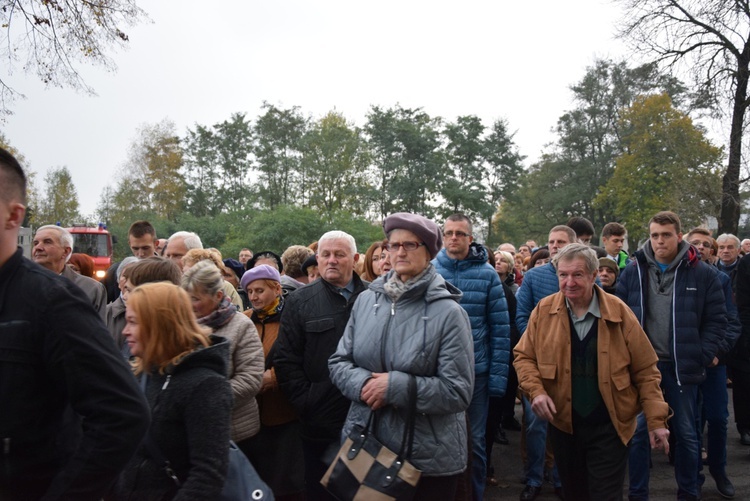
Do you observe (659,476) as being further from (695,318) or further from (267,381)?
(267,381)

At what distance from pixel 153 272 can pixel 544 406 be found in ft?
8.32

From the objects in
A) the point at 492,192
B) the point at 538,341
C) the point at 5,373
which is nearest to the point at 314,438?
the point at 538,341

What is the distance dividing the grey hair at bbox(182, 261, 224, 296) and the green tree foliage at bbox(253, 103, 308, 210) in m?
46.0

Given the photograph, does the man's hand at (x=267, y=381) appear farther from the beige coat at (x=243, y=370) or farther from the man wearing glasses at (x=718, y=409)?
the man wearing glasses at (x=718, y=409)

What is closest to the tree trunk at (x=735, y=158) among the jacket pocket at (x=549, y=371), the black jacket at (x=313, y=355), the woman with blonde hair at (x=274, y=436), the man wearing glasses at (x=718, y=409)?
the man wearing glasses at (x=718, y=409)

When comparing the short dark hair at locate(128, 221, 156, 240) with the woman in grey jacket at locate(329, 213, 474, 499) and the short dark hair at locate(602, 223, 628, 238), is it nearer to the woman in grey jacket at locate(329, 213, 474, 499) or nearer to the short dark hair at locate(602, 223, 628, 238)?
the woman in grey jacket at locate(329, 213, 474, 499)

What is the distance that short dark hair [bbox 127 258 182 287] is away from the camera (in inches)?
138

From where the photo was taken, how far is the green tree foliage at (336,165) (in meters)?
46.4

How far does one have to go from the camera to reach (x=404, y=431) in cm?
309

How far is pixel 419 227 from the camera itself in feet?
11.1

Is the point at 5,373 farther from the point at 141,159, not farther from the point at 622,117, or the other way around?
the point at 141,159

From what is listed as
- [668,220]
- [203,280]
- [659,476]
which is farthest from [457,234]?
[659,476]

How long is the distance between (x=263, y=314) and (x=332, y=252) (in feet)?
2.41

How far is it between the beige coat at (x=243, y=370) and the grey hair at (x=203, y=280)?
0.29m
